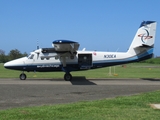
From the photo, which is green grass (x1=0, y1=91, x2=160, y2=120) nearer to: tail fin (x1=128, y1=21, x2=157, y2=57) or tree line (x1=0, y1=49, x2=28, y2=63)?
tail fin (x1=128, y1=21, x2=157, y2=57)

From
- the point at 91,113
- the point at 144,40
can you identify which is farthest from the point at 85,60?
the point at 91,113

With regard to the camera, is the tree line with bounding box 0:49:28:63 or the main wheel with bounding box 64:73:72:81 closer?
the main wheel with bounding box 64:73:72:81

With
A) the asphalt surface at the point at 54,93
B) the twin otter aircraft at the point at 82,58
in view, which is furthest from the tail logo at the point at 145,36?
the asphalt surface at the point at 54,93

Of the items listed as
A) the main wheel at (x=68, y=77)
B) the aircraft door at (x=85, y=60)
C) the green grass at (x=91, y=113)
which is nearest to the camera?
the green grass at (x=91, y=113)

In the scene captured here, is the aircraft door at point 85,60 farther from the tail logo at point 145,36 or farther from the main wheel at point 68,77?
the tail logo at point 145,36

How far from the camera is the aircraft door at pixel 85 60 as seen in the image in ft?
76.2

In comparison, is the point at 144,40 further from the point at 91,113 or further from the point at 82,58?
the point at 91,113

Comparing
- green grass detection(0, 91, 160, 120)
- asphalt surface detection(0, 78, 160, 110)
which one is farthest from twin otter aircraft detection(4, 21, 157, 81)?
green grass detection(0, 91, 160, 120)

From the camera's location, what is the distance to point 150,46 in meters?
23.4

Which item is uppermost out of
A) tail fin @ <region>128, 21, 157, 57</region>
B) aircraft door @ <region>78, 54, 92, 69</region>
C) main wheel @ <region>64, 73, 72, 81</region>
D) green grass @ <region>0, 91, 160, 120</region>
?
tail fin @ <region>128, 21, 157, 57</region>

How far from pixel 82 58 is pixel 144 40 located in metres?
5.85

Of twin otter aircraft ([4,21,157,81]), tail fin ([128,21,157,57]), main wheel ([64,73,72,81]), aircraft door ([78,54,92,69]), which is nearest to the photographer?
main wheel ([64,73,72,81])

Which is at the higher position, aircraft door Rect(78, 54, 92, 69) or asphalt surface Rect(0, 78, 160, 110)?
aircraft door Rect(78, 54, 92, 69)

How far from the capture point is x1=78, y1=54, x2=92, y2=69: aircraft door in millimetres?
23234
